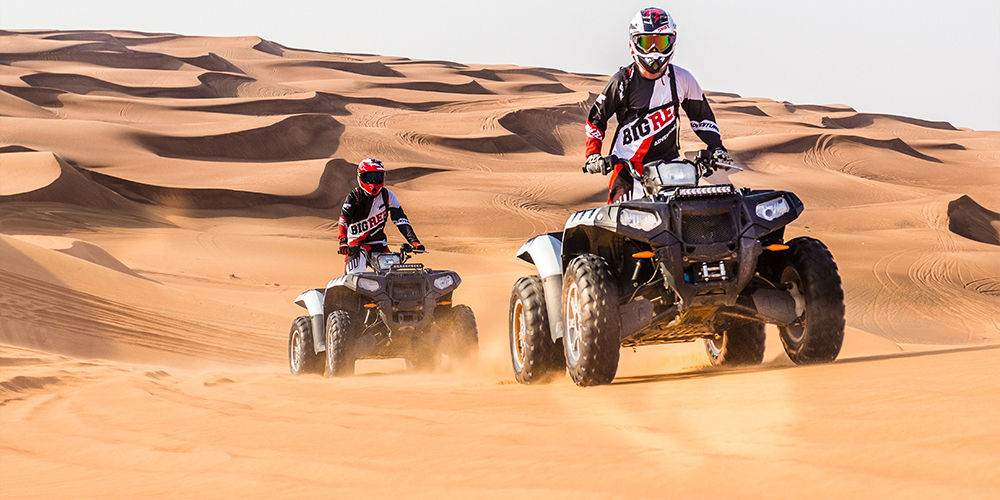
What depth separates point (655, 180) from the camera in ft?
17.2

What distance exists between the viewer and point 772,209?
498cm

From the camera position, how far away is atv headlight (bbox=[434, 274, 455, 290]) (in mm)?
8438

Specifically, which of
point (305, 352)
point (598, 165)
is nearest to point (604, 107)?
point (598, 165)

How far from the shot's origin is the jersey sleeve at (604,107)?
6008 mm

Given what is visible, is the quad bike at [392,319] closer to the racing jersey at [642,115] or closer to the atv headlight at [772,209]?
the racing jersey at [642,115]

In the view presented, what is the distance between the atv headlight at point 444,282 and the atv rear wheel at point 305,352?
4.98 feet

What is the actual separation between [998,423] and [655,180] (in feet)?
8.90

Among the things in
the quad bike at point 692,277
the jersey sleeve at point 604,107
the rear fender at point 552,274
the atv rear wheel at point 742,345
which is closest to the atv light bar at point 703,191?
the quad bike at point 692,277

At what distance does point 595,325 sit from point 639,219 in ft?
2.00

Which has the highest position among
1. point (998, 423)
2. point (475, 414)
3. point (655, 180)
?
point (655, 180)

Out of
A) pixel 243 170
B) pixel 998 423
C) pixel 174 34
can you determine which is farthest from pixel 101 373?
pixel 174 34

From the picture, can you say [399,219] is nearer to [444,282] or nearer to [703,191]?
[444,282]

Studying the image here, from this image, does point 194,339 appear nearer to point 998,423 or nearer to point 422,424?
point 422,424

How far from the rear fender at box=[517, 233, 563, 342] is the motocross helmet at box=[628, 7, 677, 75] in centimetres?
128
